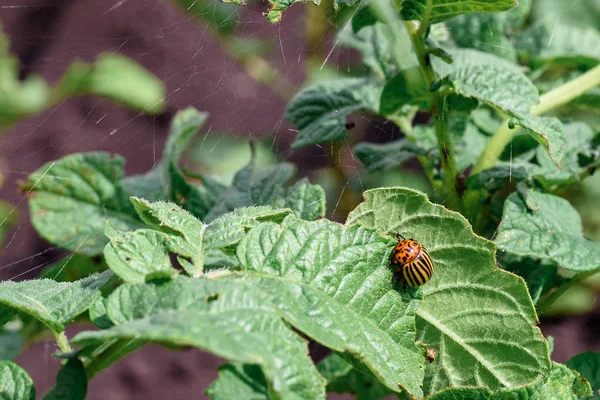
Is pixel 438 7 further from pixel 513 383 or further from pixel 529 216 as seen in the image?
pixel 513 383

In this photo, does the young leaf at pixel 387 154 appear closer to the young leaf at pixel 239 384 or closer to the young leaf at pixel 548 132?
the young leaf at pixel 548 132

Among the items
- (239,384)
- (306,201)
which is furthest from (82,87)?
(239,384)

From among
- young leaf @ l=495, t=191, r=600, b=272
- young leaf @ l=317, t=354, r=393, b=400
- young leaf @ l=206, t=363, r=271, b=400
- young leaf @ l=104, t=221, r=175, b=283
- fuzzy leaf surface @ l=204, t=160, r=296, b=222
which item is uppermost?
young leaf @ l=104, t=221, r=175, b=283

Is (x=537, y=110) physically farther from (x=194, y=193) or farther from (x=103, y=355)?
(x=103, y=355)

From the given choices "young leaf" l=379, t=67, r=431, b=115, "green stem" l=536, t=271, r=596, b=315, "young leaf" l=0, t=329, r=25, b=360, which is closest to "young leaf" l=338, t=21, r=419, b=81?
"young leaf" l=379, t=67, r=431, b=115

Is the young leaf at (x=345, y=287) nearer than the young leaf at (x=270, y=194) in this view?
Yes

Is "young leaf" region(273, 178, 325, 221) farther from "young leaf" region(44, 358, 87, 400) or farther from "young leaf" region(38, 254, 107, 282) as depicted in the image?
"young leaf" region(38, 254, 107, 282)

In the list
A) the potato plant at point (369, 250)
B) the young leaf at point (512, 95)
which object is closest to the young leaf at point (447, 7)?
the potato plant at point (369, 250)
